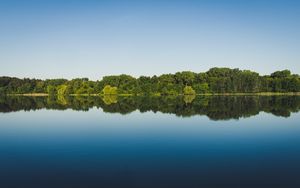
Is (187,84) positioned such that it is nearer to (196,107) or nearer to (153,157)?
(196,107)

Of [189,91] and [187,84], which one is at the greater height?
[187,84]

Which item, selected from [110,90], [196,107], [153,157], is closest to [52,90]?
[110,90]

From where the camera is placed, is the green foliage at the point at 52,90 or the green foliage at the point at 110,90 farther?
the green foliage at the point at 52,90

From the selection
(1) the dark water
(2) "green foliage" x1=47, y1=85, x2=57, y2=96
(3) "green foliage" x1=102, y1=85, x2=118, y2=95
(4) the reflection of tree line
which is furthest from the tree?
(1) the dark water

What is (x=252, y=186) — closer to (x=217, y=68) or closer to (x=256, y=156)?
(x=256, y=156)

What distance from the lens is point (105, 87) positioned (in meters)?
105

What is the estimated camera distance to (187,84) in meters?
105

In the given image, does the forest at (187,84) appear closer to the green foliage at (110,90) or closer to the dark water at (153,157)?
the green foliage at (110,90)

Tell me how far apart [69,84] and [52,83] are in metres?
13.2

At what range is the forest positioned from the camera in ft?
321

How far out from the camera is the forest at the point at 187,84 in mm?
97750

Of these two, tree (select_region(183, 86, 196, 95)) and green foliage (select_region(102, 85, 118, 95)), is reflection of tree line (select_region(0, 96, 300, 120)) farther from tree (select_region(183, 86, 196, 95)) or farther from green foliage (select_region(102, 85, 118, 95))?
green foliage (select_region(102, 85, 118, 95))

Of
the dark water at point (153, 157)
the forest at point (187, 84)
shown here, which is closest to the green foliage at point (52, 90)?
the forest at point (187, 84)

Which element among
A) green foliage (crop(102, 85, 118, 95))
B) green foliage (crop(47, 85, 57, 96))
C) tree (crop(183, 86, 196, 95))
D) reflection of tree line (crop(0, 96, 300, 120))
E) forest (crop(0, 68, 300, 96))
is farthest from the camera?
green foliage (crop(47, 85, 57, 96))
